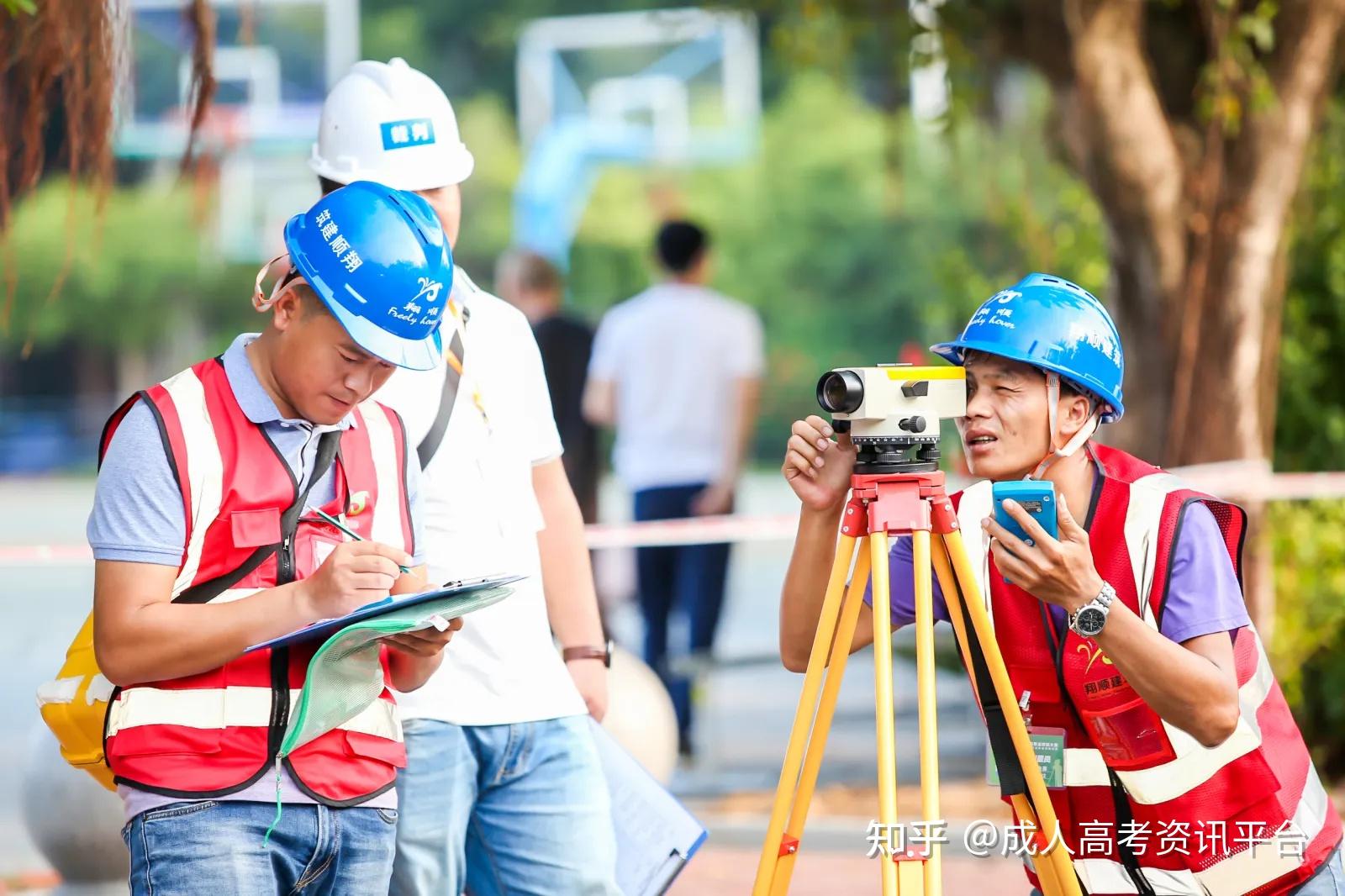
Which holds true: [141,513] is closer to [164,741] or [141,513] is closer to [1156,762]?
[164,741]

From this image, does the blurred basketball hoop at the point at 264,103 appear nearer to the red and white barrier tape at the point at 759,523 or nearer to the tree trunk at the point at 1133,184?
the red and white barrier tape at the point at 759,523

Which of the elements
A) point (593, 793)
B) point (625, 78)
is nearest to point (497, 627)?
point (593, 793)

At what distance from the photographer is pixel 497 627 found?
328 centimetres

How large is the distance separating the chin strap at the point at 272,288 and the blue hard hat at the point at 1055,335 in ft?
3.85

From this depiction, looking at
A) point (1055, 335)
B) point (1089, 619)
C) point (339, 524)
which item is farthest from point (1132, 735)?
point (339, 524)

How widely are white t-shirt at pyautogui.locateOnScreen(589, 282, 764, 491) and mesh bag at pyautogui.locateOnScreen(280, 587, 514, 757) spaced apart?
5297mm

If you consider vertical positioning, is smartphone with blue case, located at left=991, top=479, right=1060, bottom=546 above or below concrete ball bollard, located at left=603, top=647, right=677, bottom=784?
above

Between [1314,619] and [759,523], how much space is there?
2.34 metres

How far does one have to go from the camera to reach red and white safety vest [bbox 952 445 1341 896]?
9.86ft

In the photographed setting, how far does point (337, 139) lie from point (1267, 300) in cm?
459

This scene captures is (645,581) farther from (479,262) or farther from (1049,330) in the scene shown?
(479,262)

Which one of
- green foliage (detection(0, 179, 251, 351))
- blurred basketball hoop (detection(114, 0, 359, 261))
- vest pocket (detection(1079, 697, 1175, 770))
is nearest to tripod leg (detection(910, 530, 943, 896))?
vest pocket (detection(1079, 697, 1175, 770))

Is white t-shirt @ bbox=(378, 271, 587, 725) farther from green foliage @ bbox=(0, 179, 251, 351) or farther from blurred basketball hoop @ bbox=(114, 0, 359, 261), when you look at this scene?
green foliage @ bbox=(0, 179, 251, 351)

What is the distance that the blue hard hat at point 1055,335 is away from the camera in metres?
3.11
